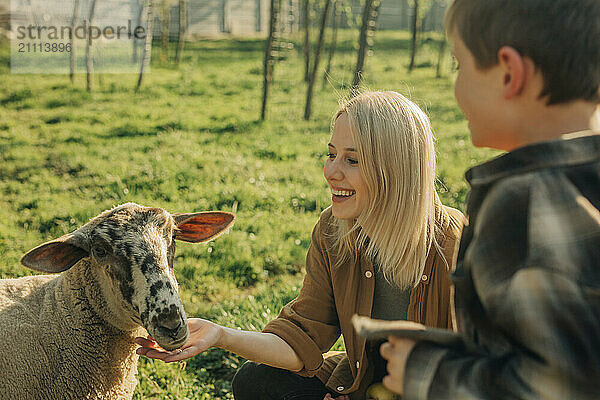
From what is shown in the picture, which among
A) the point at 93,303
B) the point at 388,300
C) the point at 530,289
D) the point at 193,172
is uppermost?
the point at 530,289

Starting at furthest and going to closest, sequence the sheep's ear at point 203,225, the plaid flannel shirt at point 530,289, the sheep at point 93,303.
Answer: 1. the sheep's ear at point 203,225
2. the sheep at point 93,303
3. the plaid flannel shirt at point 530,289

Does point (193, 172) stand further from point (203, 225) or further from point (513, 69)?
point (513, 69)

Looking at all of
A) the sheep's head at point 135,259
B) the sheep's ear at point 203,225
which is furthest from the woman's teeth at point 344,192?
the sheep's head at point 135,259

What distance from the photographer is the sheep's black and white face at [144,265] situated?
2.38m

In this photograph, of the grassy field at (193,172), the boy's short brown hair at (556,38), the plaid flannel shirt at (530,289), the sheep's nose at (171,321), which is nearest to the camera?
the plaid flannel shirt at (530,289)

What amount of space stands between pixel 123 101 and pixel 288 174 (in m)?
5.14

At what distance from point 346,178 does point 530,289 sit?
149 cm

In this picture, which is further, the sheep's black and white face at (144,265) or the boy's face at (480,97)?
the sheep's black and white face at (144,265)

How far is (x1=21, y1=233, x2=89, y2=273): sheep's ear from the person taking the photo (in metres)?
2.66

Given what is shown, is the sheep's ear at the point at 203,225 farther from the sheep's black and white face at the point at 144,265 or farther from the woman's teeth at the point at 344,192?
the woman's teeth at the point at 344,192

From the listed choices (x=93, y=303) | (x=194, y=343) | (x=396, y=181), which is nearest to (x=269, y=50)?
(x=93, y=303)

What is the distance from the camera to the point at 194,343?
2453mm

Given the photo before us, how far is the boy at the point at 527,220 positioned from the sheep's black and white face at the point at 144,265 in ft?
3.81

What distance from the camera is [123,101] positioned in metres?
11.5
